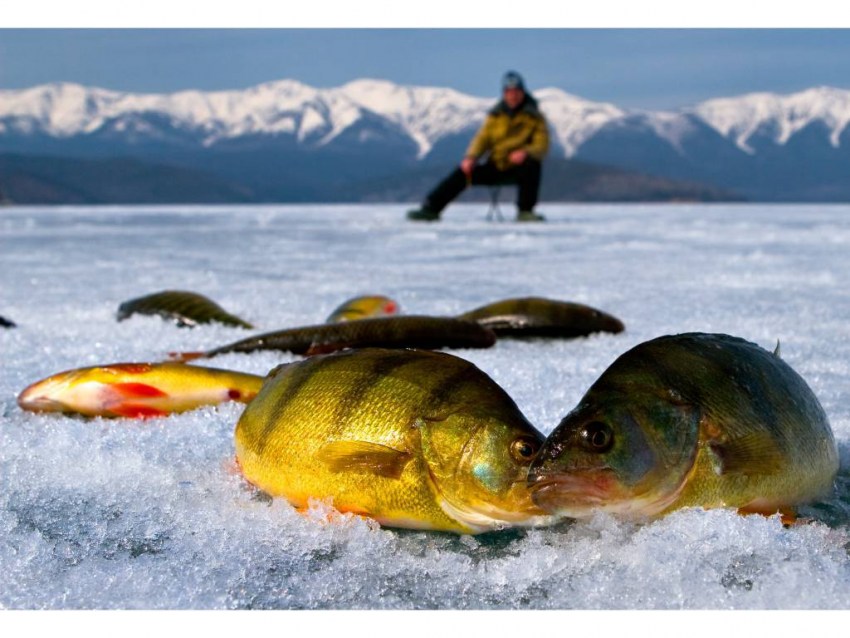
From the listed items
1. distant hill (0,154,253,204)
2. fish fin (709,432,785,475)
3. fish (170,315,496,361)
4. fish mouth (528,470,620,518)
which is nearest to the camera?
fish mouth (528,470,620,518)

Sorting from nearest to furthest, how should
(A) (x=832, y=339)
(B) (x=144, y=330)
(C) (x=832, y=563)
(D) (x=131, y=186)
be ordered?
(C) (x=832, y=563) → (A) (x=832, y=339) → (B) (x=144, y=330) → (D) (x=131, y=186)

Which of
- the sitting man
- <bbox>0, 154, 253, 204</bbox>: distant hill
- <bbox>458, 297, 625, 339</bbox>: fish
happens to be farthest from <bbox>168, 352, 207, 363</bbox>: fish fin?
<bbox>0, 154, 253, 204</bbox>: distant hill

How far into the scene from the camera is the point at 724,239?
Result: 10539 mm

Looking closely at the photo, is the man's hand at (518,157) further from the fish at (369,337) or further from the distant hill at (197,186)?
the distant hill at (197,186)

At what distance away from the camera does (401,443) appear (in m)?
1.67

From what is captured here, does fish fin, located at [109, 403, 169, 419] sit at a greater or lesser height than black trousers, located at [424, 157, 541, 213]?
lesser

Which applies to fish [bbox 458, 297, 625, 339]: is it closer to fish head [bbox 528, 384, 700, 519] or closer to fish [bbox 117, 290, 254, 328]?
fish [bbox 117, 290, 254, 328]

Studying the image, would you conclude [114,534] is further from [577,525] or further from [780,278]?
[780,278]

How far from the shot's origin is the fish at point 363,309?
14.6 feet

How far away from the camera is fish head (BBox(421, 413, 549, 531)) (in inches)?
62.3

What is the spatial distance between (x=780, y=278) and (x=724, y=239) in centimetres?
436

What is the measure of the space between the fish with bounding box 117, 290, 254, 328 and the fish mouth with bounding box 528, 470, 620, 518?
310 centimetres

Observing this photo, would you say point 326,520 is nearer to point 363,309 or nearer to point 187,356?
point 187,356

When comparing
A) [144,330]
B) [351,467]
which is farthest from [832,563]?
[144,330]
